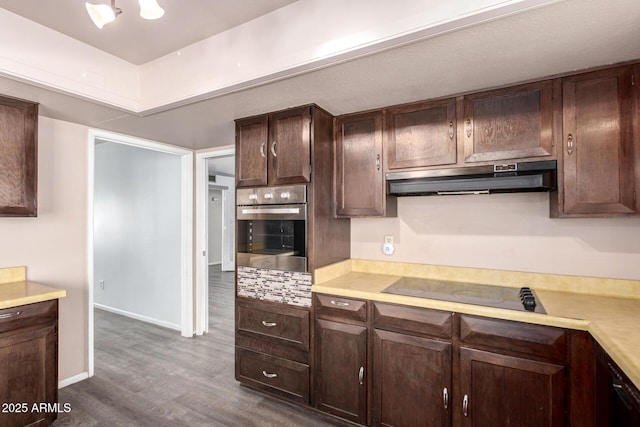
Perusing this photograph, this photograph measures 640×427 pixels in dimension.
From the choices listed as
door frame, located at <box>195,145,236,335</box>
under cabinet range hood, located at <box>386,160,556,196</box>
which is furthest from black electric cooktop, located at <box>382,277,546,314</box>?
door frame, located at <box>195,145,236,335</box>

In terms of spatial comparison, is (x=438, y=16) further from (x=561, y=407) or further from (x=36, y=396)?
(x=36, y=396)

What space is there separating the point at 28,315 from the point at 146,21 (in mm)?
1901

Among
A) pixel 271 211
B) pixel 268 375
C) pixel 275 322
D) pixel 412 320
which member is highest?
pixel 271 211

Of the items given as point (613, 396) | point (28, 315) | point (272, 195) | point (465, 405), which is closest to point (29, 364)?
point (28, 315)

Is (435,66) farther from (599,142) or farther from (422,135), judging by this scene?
(599,142)

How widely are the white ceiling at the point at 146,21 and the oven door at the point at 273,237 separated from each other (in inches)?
47.3

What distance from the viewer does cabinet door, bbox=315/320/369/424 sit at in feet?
6.82

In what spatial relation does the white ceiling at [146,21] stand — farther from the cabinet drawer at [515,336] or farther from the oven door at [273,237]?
the cabinet drawer at [515,336]

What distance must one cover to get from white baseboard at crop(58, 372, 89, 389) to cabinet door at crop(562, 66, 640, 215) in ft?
12.5

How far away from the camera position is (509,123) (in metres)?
1.96

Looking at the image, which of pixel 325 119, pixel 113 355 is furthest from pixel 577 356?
pixel 113 355

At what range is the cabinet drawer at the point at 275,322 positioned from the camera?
2.29 m

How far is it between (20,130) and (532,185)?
3.30 meters

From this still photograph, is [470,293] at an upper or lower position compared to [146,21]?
lower
